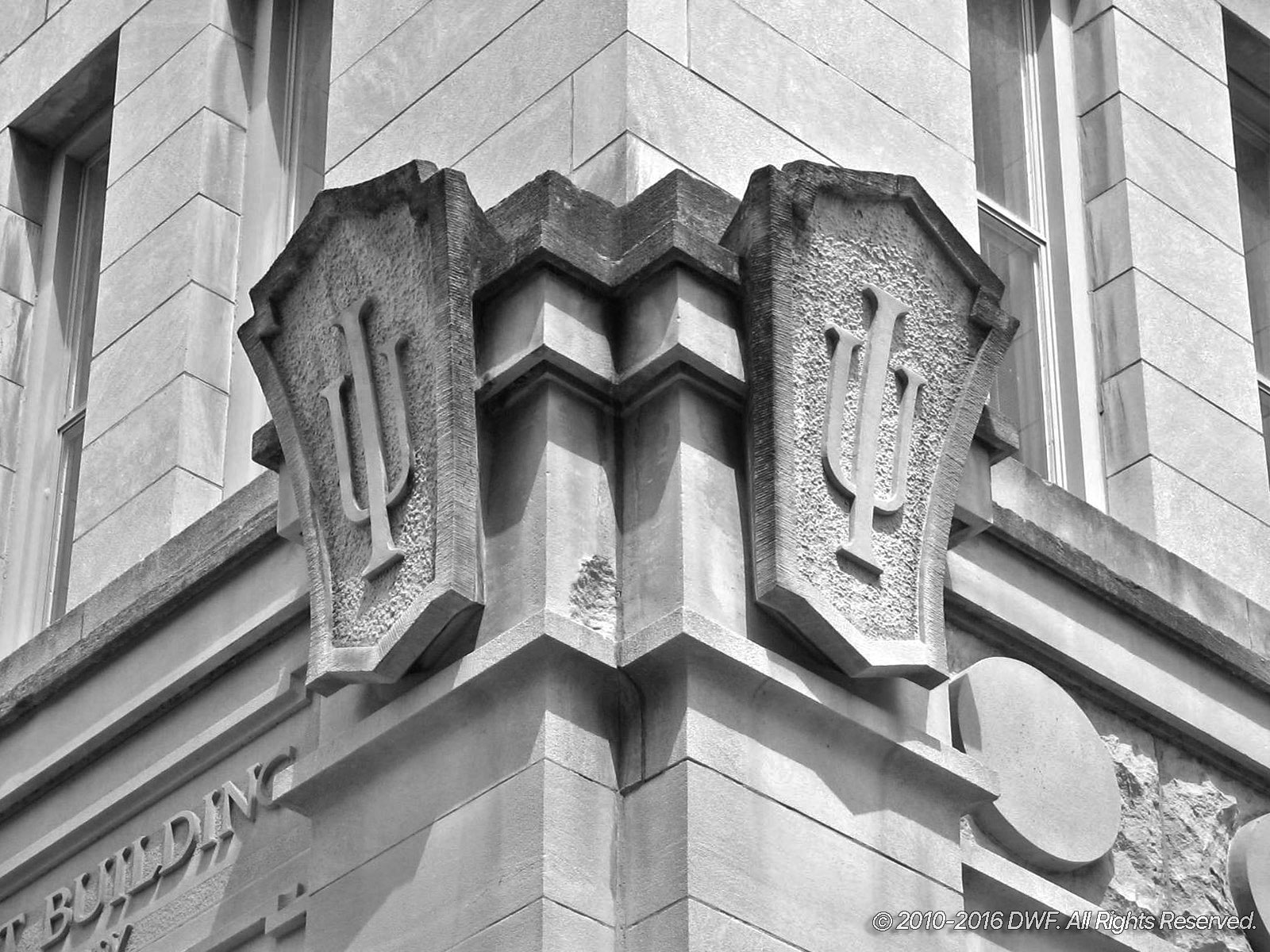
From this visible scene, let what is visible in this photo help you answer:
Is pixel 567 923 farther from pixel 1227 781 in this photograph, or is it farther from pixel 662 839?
pixel 1227 781

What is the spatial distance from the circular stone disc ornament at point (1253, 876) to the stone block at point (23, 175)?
22.3 ft

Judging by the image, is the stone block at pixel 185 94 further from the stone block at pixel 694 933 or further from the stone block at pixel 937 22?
the stone block at pixel 694 933

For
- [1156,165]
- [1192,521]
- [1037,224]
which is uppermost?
[1156,165]

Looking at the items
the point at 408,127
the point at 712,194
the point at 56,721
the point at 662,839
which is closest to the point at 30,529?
the point at 56,721

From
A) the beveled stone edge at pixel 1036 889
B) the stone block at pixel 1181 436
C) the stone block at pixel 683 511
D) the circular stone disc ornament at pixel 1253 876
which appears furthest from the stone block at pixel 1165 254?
the stone block at pixel 683 511

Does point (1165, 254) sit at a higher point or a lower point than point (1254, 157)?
lower

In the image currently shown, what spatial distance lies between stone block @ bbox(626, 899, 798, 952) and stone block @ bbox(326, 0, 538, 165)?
355cm

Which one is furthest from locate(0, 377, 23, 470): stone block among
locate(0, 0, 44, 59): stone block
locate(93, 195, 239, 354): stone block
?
locate(0, 0, 44, 59): stone block

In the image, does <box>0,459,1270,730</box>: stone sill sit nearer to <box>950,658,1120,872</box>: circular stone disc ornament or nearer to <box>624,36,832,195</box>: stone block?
<box>950,658,1120,872</box>: circular stone disc ornament

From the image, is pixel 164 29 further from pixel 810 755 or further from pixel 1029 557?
pixel 810 755

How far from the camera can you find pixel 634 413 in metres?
9.15

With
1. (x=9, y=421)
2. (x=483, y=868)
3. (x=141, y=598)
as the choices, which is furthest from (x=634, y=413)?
(x=9, y=421)

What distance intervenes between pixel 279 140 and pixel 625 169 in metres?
3.61

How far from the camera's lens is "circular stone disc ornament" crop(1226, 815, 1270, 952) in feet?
33.7
